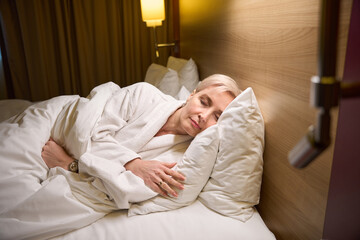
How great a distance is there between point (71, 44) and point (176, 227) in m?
2.66

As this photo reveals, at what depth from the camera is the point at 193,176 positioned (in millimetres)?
1010

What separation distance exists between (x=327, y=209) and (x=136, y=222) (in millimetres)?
601

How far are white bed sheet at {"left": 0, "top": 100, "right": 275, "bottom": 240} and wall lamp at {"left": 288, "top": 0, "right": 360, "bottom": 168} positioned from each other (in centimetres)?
63

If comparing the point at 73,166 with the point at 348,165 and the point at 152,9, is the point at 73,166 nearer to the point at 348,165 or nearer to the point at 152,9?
the point at 348,165

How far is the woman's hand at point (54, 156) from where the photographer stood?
1207 mm

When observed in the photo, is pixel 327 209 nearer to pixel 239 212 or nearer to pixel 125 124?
pixel 239 212

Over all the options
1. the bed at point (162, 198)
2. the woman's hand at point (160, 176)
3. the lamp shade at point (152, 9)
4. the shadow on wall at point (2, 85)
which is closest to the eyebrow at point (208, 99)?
the bed at point (162, 198)

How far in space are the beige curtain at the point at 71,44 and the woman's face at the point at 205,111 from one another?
7.11 feet

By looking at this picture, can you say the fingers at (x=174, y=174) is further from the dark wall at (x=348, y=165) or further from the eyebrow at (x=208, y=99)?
the dark wall at (x=348, y=165)

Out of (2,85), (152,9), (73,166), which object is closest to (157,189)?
(73,166)

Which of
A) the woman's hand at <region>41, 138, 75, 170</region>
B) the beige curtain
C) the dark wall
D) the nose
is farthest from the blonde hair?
the beige curtain

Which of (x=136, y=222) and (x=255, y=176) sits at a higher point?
(x=255, y=176)

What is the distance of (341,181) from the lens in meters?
0.65

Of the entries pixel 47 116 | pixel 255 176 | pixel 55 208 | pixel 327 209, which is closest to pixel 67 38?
pixel 47 116
